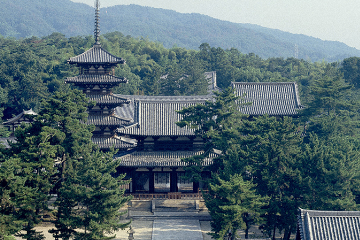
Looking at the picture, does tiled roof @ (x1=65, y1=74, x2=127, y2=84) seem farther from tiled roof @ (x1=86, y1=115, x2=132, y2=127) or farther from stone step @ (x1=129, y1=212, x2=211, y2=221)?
stone step @ (x1=129, y1=212, x2=211, y2=221)

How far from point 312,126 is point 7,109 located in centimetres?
5336

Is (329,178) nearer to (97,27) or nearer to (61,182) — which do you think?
(61,182)

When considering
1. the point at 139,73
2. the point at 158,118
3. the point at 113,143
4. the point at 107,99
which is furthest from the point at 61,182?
the point at 139,73

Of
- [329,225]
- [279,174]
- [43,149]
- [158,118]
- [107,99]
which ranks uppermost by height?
[107,99]

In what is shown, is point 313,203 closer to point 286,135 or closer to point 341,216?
point 286,135

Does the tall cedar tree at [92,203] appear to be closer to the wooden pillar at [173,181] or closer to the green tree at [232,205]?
the green tree at [232,205]

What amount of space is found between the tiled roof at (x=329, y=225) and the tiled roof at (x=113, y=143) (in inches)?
794

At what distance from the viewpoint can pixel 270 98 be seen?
45.5 m

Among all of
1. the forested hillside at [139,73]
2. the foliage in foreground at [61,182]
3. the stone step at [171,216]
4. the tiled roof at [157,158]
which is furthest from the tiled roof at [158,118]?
the forested hillside at [139,73]

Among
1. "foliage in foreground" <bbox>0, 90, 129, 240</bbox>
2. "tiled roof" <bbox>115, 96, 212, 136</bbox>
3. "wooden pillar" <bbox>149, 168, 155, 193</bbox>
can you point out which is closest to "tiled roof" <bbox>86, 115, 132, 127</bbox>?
"tiled roof" <bbox>115, 96, 212, 136</bbox>

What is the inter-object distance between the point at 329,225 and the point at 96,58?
87.0ft

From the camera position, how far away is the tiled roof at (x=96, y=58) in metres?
40.5

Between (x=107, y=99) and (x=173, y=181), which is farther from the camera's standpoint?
(x=107, y=99)

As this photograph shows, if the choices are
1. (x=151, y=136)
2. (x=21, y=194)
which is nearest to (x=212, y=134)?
(x=151, y=136)
